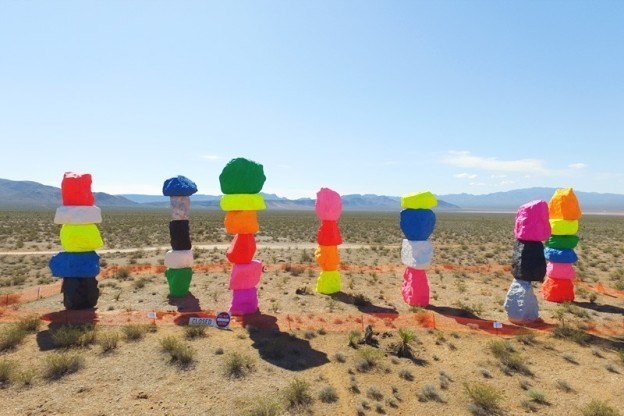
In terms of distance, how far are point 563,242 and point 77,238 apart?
1745 centimetres

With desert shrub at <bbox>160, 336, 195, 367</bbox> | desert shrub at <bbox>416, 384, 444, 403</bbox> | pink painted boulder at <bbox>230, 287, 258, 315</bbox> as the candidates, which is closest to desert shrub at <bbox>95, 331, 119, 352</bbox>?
desert shrub at <bbox>160, 336, 195, 367</bbox>

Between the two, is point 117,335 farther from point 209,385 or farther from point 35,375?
point 209,385

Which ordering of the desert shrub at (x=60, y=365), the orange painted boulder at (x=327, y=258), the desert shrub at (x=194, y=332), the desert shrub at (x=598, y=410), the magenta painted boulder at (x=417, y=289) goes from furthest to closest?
the orange painted boulder at (x=327, y=258) → the magenta painted boulder at (x=417, y=289) → the desert shrub at (x=194, y=332) → the desert shrub at (x=60, y=365) → the desert shrub at (x=598, y=410)

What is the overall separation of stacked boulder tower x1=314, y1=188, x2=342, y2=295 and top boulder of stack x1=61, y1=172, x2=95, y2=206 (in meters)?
8.46

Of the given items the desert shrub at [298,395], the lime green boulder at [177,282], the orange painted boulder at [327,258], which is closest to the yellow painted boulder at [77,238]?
the lime green boulder at [177,282]

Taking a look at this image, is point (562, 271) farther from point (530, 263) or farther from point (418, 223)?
point (418, 223)

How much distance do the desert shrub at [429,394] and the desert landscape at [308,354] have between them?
24 millimetres

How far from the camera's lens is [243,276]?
12398 mm

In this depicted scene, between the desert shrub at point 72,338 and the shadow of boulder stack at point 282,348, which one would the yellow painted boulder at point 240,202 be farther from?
the desert shrub at point 72,338

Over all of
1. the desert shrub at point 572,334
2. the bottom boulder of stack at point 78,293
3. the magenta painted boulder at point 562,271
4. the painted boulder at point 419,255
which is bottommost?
the desert shrub at point 572,334

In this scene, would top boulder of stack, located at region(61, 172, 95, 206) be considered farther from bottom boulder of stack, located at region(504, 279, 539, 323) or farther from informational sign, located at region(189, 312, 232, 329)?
bottom boulder of stack, located at region(504, 279, 539, 323)

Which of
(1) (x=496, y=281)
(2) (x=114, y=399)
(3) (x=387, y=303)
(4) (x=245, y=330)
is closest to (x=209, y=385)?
(2) (x=114, y=399)

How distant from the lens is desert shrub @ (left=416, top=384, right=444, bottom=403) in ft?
24.7

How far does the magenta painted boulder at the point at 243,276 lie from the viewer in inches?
487
